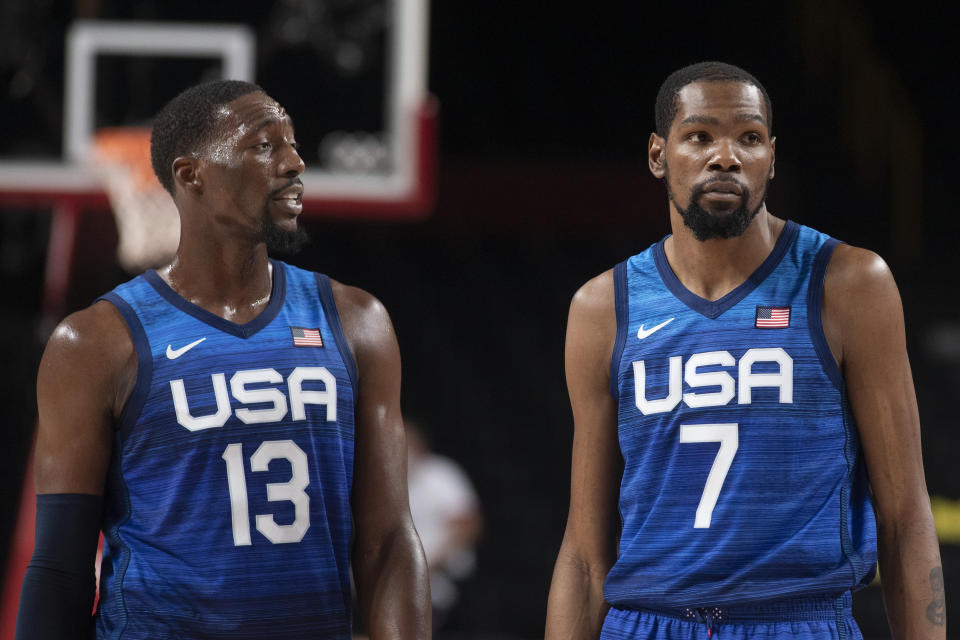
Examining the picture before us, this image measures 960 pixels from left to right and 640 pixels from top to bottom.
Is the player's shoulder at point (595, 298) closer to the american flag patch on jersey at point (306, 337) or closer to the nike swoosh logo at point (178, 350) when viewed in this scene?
the american flag patch on jersey at point (306, 337)

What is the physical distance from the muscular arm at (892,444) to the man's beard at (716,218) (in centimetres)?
24

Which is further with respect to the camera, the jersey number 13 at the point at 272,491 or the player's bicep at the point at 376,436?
the player's bicep at the point at 376,436

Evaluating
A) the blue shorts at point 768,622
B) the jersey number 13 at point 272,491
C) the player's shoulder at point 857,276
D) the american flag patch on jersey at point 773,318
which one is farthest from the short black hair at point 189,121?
the blue shorts at point 768,622

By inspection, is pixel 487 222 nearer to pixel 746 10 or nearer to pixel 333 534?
pixel 746 10

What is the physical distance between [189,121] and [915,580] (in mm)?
1727

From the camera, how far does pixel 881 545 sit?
2.66 m

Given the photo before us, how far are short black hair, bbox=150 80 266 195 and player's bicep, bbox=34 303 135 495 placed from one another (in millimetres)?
443

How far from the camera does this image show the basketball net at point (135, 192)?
6.98m

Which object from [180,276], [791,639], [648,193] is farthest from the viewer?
[648,193]

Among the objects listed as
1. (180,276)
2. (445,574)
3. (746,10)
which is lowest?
(445,574)

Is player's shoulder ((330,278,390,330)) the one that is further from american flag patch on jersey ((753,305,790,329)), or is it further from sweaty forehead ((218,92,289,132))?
american flag patch on jersey ((753,305,790,329))

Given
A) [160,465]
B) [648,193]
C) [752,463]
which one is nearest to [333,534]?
[160,465]

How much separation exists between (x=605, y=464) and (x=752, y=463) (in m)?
0.35

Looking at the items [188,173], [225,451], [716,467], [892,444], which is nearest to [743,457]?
[716,467]
